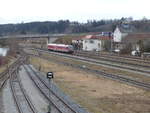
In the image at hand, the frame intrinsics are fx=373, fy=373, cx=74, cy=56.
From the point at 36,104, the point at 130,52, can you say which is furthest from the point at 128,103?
the point at 130,52

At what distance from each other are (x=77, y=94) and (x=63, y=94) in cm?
133

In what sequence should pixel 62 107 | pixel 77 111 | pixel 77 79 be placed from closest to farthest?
pixel 77 111
pixel 62 107
pixel 77 79

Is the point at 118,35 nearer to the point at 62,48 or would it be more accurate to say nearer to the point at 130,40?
the point at 130,40

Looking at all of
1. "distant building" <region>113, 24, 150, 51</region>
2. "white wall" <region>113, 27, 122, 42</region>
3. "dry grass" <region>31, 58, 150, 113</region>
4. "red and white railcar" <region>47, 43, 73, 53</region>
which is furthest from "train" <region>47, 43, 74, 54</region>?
"dry grass" <region>31, 58, 150, 113</region>

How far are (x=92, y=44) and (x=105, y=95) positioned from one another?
7665cm

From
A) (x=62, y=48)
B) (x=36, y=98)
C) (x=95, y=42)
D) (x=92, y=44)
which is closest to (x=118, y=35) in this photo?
(x=95, y=42)

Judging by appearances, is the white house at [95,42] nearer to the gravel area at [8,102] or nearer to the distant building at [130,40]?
the distant building at [130,40]

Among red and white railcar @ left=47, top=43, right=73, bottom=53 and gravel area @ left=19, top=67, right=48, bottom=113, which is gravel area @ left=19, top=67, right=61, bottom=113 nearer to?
gravel area @ left=19, top=67, right=48, bottom=113

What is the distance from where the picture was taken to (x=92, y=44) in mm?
110562

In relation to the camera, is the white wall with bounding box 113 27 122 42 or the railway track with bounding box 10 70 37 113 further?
the white wall with bounding box 113 27 122 42

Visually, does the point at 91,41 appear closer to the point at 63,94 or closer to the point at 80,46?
the point at 80,46

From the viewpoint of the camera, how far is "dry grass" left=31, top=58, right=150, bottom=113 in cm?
2772

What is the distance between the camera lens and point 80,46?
12212 centimetres

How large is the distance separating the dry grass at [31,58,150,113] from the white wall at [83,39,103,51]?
6017 centimetres
